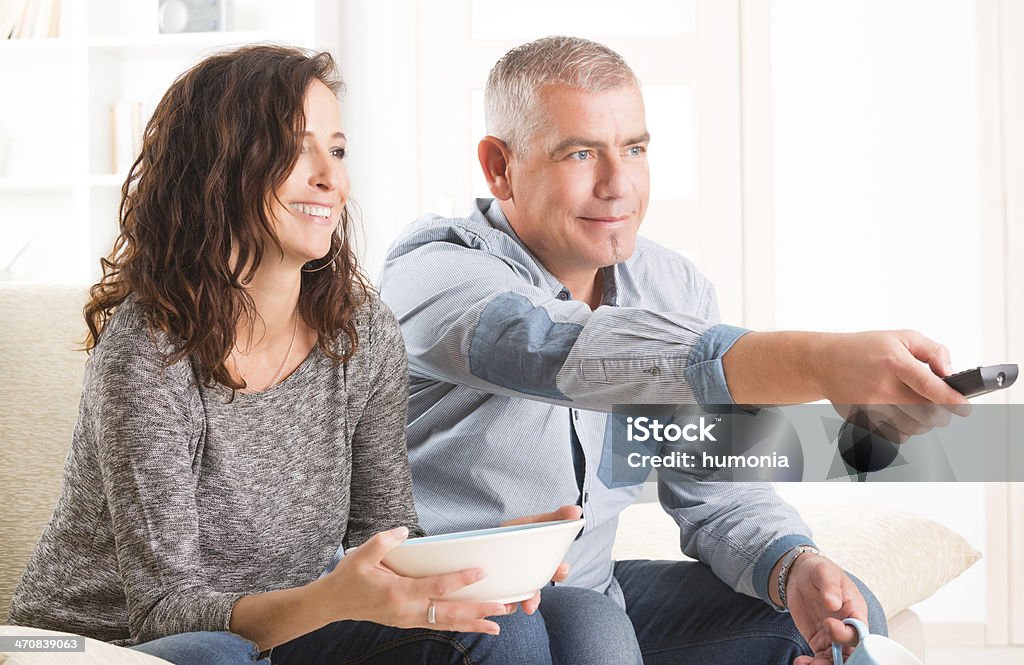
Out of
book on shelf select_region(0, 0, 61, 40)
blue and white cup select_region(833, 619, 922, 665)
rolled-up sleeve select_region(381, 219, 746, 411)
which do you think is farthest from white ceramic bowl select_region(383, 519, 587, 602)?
book on shelf select_region(0, 0, 61, 40)

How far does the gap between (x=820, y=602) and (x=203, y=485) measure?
2.00ft

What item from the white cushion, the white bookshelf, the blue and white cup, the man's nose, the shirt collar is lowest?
the blue and white cup

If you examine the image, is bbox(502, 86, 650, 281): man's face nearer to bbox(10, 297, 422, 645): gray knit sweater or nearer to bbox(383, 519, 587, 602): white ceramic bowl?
bbox(10, 297, 422, 645): gray knit sweater

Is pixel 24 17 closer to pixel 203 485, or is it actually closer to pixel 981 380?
pixel 203 485

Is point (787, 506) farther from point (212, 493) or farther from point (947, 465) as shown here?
point (212, 493)

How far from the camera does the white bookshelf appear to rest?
9.52 feet

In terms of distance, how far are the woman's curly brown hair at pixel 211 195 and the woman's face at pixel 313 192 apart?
0.01m

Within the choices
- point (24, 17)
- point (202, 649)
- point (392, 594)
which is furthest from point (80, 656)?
point (24, 17)

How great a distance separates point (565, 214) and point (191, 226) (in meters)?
0.41

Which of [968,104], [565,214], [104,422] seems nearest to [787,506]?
[565,214]

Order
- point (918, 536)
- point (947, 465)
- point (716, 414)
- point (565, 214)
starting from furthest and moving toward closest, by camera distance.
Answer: point (918, 536), point (565, 214), point (716, 414), point (947, 465)

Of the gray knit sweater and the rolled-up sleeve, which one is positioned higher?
the rolled-up sleeve

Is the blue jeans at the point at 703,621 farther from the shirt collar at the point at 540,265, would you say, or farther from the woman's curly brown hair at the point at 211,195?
the woman's curly brown hair at the point at 211,195

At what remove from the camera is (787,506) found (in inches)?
47.9
